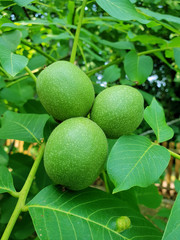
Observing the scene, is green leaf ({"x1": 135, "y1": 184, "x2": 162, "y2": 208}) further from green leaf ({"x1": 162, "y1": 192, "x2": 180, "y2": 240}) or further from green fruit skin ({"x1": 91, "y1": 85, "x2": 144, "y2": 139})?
green leaf ({"x1": 162, "y1": 192, "x2": 180, "y2": 240})

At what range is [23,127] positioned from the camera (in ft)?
4.24

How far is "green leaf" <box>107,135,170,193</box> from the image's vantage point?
2.64ft

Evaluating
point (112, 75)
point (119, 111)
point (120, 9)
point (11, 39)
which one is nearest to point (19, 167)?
point (11, 39)

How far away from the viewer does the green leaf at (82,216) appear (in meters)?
0.85

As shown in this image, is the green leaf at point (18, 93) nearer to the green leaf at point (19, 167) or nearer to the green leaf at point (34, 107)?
the green leaf at point (34, 107)

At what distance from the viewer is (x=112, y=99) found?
104cm

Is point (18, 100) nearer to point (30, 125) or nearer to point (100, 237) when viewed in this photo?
point (30, 125)

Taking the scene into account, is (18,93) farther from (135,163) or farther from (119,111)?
(135,163)

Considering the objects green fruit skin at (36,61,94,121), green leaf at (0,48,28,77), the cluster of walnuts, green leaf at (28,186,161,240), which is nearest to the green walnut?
green leaf at (28,186,161,240)

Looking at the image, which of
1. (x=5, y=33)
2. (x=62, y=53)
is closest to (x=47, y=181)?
(x=5, y=33)

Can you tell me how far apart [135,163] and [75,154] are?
202 millimetres

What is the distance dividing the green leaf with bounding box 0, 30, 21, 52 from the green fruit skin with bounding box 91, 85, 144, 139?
0.58 metres

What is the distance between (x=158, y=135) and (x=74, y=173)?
0.39 m

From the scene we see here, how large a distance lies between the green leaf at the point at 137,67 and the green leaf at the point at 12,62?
28.9 inches
